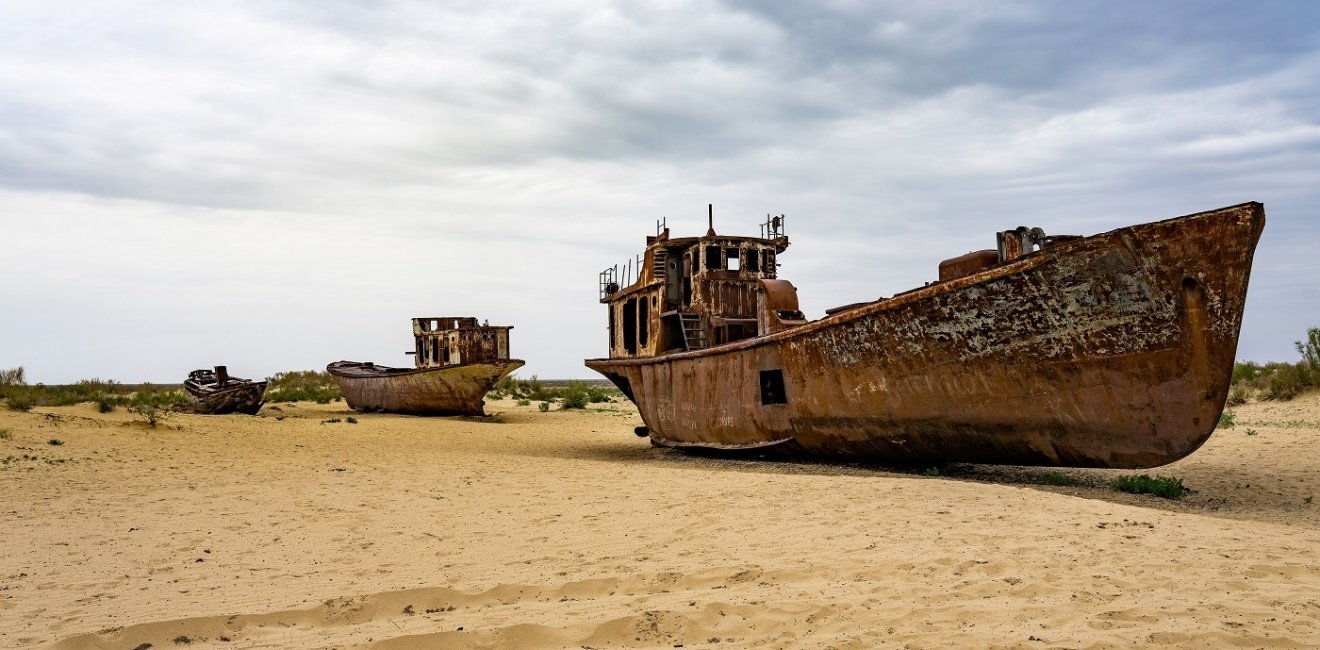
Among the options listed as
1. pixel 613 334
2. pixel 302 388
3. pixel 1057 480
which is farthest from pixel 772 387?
pixel 302 388

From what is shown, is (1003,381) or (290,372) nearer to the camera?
(1003,381)

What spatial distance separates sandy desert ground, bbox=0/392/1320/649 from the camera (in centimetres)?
416

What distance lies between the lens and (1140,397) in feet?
25.4

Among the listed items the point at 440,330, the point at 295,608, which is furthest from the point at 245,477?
the point at 440,330

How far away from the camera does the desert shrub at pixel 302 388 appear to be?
3247 cm

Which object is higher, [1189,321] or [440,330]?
[440,330]

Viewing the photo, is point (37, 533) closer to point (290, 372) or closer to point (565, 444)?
point (565, 444)

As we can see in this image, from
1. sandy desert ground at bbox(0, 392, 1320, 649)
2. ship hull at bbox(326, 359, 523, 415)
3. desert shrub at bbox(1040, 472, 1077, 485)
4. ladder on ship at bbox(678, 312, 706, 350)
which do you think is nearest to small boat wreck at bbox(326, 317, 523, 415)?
ship hull at bbox(326, 359, 523, 415)

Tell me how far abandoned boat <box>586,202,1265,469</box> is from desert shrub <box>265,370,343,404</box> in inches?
988

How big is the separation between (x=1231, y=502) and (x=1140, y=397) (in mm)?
1391

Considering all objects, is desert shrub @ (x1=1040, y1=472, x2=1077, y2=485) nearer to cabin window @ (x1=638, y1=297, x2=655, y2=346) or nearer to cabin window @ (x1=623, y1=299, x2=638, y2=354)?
cabin window @ (x1=638, y1=297, x2=655, y2=346)

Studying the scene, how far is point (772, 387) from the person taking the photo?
1187 cm

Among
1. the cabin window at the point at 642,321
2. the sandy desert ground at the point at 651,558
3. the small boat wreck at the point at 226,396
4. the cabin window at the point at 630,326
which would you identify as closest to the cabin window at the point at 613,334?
the cabin window at the point at 630,326

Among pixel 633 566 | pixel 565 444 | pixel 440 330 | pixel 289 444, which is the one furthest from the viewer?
pixel 440 330
